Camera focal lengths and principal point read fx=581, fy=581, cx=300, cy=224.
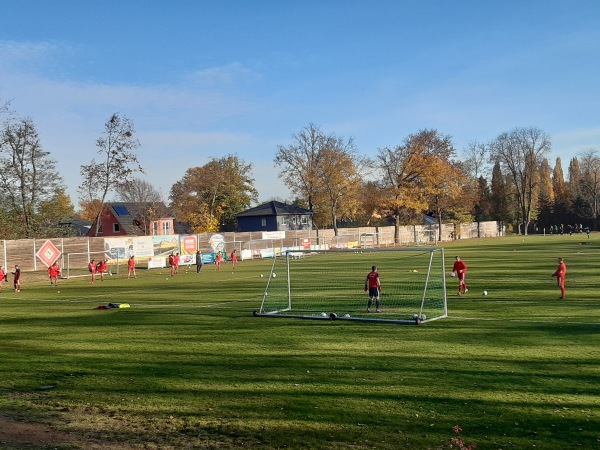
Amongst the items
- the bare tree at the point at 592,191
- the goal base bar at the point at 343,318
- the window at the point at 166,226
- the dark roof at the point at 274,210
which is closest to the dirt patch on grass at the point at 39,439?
the goal base bar at the point at 343,318

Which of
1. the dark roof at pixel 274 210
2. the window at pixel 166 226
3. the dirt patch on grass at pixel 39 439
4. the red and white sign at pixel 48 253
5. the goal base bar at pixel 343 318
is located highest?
the dark roof at pixel 274 210

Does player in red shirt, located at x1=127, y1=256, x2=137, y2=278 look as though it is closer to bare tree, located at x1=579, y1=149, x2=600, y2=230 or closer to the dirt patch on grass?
the dirt patch on grass

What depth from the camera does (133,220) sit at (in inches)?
3297

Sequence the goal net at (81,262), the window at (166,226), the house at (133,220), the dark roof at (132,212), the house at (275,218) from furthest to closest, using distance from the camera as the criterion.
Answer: the house at (275,218) → the window at (166,226) → the dark roof at (132,212) → the house at (133,220) → the goal net at (81,262)

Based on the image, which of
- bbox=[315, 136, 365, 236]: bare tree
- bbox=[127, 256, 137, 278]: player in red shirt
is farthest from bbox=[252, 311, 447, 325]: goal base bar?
bbox=[315, 136, 365, 236]: bare tree

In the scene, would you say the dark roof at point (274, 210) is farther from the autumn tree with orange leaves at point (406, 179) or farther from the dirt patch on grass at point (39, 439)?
the dirt patch on grass at point (39, 439)

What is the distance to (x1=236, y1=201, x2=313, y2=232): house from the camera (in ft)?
295

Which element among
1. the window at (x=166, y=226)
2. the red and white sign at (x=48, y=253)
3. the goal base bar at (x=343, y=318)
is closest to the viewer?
the goal base bar at (x=343, y=318)

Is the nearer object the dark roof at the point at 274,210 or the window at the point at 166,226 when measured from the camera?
the window at the point at 166,226

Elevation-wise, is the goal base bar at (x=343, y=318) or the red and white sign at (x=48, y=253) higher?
the red and white sign at (x=48, y=253)

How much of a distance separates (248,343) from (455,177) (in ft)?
257

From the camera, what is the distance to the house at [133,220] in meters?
82.2

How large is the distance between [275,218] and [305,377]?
3095 inches

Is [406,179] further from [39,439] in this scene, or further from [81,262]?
[39,439]
